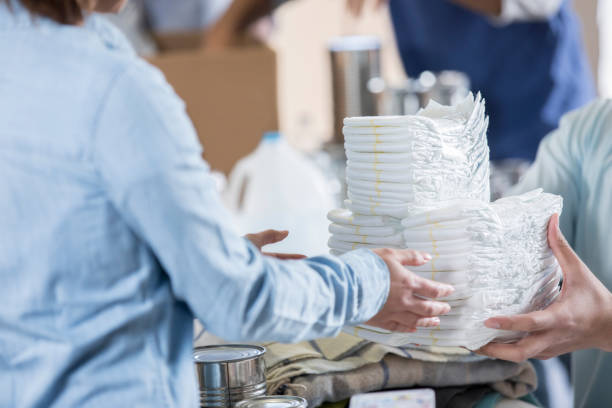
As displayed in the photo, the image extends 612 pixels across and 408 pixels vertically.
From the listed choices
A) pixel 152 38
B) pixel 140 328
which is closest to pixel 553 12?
pixel 152 38

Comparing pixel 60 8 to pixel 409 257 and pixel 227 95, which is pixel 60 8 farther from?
pixel 227 95

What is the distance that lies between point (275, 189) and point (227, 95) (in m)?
0.68

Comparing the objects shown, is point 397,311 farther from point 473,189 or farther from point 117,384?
point 117,384

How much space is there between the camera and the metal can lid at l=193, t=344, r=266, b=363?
938 millimetres

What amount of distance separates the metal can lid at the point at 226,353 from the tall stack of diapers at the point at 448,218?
12cm

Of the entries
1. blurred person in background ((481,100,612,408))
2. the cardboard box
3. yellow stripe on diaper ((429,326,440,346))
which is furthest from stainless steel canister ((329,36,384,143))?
yellow stripe on diaper ((429,326,440,346))

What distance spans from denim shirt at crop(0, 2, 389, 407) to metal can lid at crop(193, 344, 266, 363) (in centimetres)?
20

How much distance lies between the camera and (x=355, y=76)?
248cm

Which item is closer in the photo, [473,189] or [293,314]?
[293,314]

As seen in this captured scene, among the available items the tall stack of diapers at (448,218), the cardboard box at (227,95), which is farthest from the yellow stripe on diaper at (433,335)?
the cardboard box at (227,95)

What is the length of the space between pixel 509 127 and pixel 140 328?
2569mm

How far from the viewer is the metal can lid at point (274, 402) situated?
0.87 m

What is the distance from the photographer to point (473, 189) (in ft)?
3.20

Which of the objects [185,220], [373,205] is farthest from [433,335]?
[185,220]
